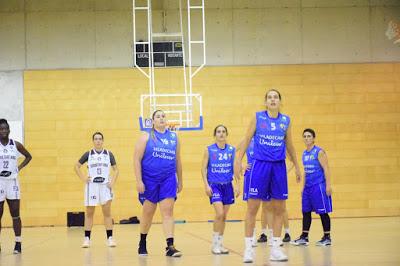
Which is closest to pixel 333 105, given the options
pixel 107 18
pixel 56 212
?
pixel 107 18

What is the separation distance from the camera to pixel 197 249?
10.5m

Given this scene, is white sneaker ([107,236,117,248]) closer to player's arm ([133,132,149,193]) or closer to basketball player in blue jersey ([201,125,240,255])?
basketball player in blue jersey ([201,125,240,255])

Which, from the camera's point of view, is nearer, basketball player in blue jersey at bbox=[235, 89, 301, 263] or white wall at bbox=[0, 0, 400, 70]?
basketball player in blue jersey at bbox=[235, 89, 301, 263]

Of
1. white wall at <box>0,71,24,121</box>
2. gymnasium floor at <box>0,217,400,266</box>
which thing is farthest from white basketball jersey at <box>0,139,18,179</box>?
white wall at <box>0,71,24,121</box>

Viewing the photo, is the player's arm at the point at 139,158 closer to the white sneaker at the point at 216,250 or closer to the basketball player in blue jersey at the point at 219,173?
the basketball player in blue jersey at the point at 219,173

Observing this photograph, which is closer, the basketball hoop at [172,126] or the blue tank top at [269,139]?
the blue tank top at [269,139]

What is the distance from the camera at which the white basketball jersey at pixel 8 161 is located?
10.8 m

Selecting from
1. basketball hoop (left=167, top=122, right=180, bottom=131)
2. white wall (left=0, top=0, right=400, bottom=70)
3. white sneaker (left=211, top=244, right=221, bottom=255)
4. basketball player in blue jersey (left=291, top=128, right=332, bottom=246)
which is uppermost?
white wall (left=0, top=0, right=400, bottom=70)

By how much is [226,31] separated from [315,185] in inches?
343

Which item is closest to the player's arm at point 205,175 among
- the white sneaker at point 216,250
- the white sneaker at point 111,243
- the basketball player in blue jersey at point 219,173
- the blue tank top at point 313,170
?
the basketball player in blue jersey at point 219,173

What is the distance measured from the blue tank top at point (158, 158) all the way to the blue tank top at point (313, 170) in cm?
281

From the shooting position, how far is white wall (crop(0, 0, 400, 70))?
749 inches

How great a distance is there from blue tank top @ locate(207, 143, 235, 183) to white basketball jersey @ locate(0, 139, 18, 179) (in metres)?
3.01

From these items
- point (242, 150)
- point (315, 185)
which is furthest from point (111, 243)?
point (242, 150)
